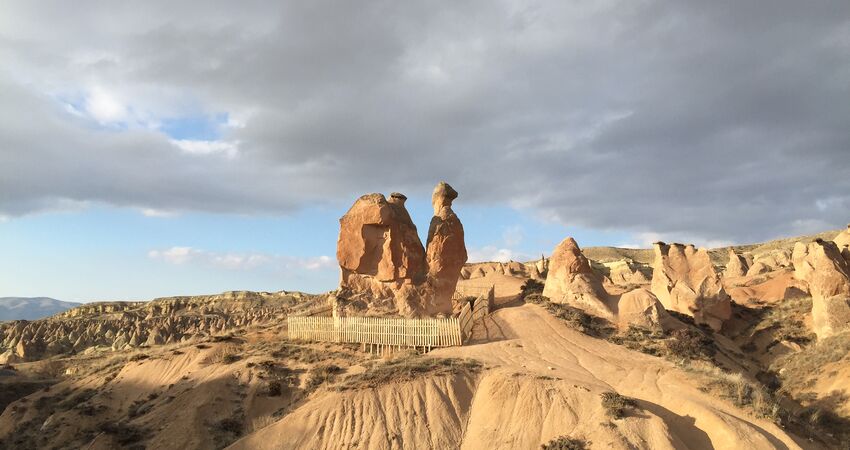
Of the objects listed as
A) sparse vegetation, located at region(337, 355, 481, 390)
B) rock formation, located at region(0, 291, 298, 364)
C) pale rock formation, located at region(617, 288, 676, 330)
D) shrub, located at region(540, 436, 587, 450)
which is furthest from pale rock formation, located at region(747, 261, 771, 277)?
rock formation, located at region(0, 291, 298, 364)

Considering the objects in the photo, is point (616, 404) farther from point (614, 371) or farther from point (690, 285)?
point (690, 285)

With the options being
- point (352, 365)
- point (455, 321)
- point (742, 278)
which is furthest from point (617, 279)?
point (352, 365)

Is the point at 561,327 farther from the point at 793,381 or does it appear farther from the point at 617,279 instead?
the point at 617,279

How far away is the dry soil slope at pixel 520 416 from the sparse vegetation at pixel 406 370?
1.35ft

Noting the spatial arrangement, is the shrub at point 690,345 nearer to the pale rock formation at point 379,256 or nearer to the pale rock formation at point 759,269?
the pale rock formation at point 379,256

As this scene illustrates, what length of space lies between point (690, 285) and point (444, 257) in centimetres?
1867

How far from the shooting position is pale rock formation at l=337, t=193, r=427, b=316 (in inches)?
1195

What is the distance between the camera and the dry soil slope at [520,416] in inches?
653

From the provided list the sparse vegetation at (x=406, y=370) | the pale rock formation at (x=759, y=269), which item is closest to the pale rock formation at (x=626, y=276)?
the pale rock formation at (x=759, y=269)

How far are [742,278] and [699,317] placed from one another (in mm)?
13730

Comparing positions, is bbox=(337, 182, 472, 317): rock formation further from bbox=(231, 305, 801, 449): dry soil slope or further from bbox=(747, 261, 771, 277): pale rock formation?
bbox=(747, 261, 771, 277): pale rock formation

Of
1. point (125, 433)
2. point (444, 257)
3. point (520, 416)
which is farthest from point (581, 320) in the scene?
point (125, 433)

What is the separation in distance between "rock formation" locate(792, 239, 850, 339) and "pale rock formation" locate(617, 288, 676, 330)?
26.7ft

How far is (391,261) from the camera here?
30266mm
